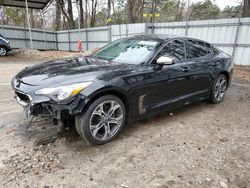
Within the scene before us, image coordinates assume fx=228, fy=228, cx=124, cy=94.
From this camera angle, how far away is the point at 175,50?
4.03 metres

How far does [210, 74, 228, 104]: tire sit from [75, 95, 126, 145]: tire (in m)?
2.47

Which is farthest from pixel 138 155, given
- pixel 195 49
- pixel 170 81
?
pixel 195 49

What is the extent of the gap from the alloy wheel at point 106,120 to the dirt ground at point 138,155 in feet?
0.58

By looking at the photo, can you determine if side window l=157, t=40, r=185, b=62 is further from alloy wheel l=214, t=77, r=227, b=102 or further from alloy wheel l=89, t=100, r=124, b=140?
alloy wheel l=214, t=77, r=227, b=102

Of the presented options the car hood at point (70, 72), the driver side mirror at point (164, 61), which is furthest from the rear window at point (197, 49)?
the car hood at point (70, 72)

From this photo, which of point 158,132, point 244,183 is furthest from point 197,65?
point 244,183

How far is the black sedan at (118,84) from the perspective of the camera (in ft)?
9.15

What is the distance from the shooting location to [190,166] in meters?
2.73

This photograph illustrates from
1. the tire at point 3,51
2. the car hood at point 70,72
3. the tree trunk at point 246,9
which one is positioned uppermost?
the tree trunk at point 246,9

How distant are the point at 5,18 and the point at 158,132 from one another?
32.0m

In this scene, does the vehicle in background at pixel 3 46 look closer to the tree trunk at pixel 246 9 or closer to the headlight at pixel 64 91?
the headlight at pixel 64 91

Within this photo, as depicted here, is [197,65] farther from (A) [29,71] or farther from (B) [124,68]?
(A) [29,71]

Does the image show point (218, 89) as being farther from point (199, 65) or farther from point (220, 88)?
point (199, 65)

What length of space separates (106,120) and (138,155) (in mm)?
633
